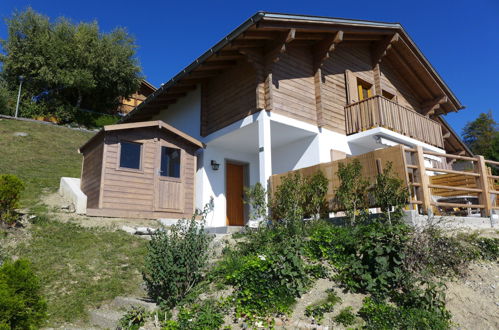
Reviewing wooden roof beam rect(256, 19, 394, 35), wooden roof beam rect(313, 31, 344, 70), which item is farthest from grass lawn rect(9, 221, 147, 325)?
wooden roof beam rect(313, 31, 344, 70)

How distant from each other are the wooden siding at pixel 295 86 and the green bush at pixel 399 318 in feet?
24.7

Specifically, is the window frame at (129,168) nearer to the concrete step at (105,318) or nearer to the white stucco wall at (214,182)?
the white stucco wall at (214,182)

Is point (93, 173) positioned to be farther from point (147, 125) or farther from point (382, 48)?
point (382, 48)

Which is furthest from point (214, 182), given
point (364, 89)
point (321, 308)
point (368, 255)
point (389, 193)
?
point (321, 308)

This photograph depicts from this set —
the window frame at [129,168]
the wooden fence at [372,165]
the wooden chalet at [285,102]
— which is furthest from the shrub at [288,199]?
the window frame at [129,168]

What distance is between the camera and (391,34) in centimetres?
1504

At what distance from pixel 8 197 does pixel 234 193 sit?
7.59m

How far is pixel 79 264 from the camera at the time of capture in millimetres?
7434

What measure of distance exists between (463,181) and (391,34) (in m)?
5.93

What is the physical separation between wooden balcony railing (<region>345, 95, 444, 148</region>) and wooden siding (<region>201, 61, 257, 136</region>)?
12.3 ft

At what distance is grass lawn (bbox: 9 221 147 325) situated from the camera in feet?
20.1

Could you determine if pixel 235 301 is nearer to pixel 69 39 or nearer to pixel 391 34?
pixel 391 34

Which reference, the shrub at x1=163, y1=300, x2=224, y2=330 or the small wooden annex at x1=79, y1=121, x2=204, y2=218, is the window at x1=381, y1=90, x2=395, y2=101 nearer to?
the small wooden annex at x1=79, y1=121, x2=204, y2=218

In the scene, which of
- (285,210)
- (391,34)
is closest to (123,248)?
(285,210)
